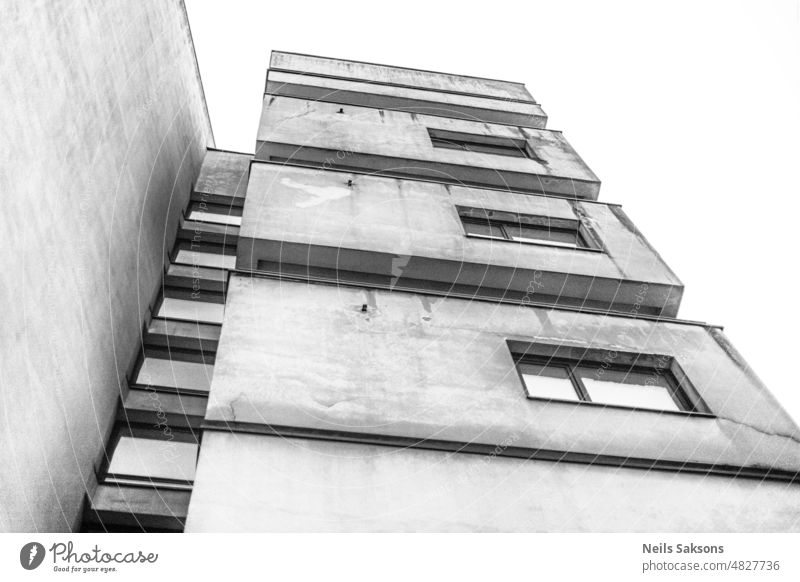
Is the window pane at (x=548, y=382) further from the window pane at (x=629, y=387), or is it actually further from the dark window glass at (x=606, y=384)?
the window pane at (x=629, y=387)

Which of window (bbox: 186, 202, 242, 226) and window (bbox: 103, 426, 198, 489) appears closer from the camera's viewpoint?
window (bbox: 103, 426, 198, 489)

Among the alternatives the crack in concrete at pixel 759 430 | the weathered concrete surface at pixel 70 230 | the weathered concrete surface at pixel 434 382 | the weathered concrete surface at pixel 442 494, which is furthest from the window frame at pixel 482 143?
the weathered concrete surface at pixel 442 494

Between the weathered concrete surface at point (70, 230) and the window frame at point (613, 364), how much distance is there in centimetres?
629

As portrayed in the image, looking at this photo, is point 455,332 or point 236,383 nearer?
point 236,383

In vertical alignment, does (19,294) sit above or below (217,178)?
above

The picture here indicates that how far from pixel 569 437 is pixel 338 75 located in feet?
55.8

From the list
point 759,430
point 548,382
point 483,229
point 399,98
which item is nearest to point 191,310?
point 483,229

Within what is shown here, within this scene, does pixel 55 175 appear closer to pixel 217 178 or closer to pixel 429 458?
pixel 429 458

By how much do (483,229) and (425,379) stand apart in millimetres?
5996

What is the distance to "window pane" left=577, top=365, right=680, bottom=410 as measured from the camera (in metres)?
9.28

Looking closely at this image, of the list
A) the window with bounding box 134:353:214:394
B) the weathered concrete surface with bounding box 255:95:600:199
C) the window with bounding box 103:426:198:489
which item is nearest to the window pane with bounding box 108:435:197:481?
the window with bounding box 103:426:198:489

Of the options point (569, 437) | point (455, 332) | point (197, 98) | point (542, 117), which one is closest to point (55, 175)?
point (455, 332)

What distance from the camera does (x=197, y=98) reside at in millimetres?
18391

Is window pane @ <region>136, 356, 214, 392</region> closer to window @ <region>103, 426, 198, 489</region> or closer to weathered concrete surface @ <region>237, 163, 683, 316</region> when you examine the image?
window @ <region>103, 426, 198, 489</region>
